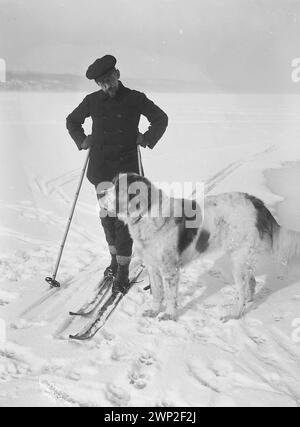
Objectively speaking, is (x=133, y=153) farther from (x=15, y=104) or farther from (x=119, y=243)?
(x=15, y=104)

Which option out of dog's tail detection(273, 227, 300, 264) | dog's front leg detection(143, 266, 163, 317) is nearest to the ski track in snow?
dog's front leg detection(143, 266, 163, 317)

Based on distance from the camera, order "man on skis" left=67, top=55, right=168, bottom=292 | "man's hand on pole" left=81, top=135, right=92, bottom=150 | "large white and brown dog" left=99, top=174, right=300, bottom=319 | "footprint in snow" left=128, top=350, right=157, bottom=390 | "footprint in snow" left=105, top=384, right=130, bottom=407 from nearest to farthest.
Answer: "footprint in snow" left=105, top=384, right=130, bottom=407, "footprint in snow" left=128, top=350, right=157, bottom=390, "large white and brown dog" left=99, top=174, right=300, bottom=319, "man on skis" left=67, top=55, right=168, bottom=292, "man's hand on pole" left=81, top=135, right=92, bottom=150

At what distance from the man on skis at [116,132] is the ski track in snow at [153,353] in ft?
2.12

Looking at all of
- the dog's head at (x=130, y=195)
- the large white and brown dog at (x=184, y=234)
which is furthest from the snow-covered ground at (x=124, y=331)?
the dog's head at (x=130, y=195)

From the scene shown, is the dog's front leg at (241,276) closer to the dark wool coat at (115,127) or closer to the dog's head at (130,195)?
the dog's head at (130,195)

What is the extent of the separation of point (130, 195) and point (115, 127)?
97 centimetres

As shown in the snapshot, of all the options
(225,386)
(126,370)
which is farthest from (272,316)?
(126,370)

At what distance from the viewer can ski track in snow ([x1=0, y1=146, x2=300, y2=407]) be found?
10.5ft

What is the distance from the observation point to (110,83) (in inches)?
177

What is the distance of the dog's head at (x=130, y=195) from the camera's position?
4.11 m

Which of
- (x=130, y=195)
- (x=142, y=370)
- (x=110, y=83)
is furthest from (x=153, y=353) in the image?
(x=110, y=83)

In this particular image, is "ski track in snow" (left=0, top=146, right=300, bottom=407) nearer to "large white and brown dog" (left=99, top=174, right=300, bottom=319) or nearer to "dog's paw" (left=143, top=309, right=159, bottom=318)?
"dog's paw" (left=143, top=309, right=159, bottom=318)

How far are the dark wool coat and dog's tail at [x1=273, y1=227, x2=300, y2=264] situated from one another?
1692 mm

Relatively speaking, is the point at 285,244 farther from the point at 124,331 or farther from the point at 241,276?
the point at 124,331
